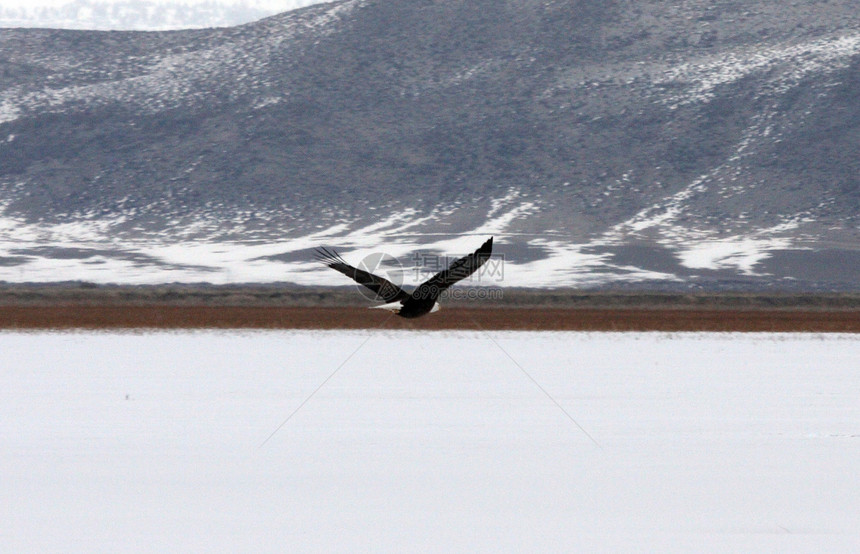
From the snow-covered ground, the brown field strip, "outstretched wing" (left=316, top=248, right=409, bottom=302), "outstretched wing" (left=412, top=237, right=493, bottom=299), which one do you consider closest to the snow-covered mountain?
the brown field strip

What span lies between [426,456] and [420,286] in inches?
152

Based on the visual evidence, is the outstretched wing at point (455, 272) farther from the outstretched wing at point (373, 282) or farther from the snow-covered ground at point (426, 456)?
the snow-covered ground at point (426, 456)

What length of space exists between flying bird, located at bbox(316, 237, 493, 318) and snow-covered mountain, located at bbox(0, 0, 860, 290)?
145ft

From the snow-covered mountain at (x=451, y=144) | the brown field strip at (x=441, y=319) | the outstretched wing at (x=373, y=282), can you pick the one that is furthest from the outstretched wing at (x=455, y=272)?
the snow-covered mountain at (x=451, y=144)

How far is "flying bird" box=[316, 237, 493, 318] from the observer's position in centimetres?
1539

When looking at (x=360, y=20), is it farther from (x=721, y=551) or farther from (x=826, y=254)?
(x=721, y=551)

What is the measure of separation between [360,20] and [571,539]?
12212 centimetres

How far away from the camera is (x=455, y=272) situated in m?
15.6

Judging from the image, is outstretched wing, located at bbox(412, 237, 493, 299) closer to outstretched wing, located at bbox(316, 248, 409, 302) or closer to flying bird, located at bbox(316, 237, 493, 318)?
flying bird, located at bbox(316, 237, 493, 318)

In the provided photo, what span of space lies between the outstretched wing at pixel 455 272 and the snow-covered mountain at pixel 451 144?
4441 cm

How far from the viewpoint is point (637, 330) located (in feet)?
106

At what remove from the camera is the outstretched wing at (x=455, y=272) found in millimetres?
15305

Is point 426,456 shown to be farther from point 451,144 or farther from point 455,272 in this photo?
point 451,144

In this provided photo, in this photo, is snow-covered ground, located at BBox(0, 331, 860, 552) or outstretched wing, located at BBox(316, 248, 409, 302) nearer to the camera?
snow-covered ground, located at BBox(0, 331, 860, 552)
